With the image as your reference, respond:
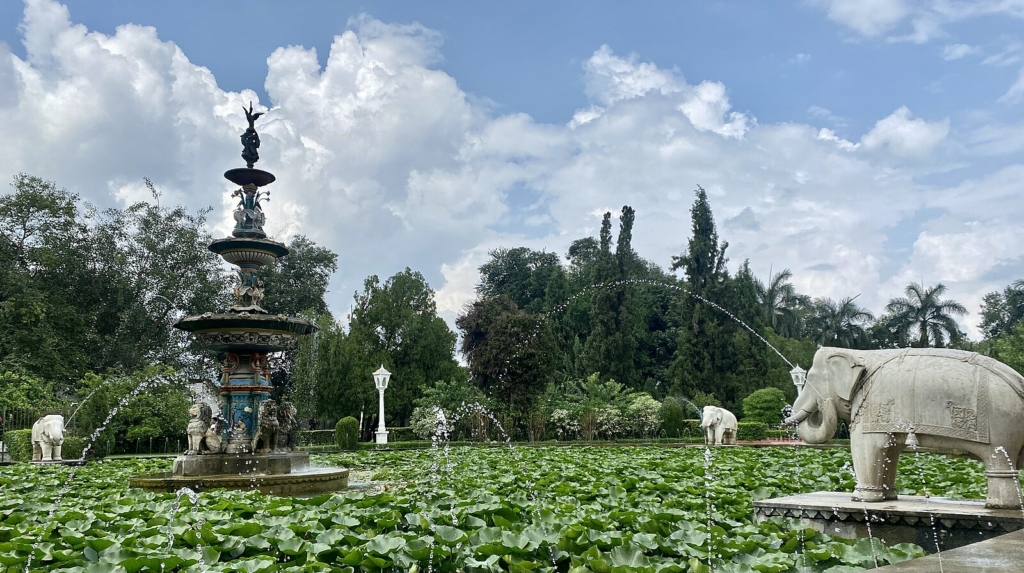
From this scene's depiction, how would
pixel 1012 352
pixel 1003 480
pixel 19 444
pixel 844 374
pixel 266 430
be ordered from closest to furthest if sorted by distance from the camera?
pixel 1003 480, pixel 844 374, pixel 266 430, pixel 19 444, pixel 1012 352

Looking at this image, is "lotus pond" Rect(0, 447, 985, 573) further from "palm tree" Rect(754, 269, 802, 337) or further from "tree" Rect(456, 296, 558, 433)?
"palm tree" Rect(754, 269, 802, 337)

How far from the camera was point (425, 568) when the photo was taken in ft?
13.1

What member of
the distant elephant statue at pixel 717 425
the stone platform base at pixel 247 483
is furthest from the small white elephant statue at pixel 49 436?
the distant elephant statue at pixel 717 425

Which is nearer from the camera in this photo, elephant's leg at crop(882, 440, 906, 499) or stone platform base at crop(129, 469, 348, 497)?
elephant's leg at crop(882, 440, 906, 499)

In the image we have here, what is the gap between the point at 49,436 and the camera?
1552 cm

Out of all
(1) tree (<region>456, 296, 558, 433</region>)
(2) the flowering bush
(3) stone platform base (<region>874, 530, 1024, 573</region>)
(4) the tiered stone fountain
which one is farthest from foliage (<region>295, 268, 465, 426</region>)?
(3) stone platform base (<region>874, 530, 1024, 573</region>)

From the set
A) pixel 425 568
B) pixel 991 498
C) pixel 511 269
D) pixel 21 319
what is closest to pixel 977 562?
pixel 991 498

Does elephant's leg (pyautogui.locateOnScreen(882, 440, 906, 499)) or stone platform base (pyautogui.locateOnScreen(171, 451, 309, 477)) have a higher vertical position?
elephant's leg (pyautogui.locateOnScreen(882, 440, 906, 499))

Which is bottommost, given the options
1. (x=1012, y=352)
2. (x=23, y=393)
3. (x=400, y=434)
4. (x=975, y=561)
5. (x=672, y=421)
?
(x=400, y=434)

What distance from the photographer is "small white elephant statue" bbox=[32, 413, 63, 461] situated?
15.5 metres

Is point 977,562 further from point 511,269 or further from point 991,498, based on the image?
point 511,269

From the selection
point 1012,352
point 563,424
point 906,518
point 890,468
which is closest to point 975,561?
point 906,518

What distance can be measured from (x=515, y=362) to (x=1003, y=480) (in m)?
21.2

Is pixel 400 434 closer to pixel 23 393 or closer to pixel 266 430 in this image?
pixel 23 393
